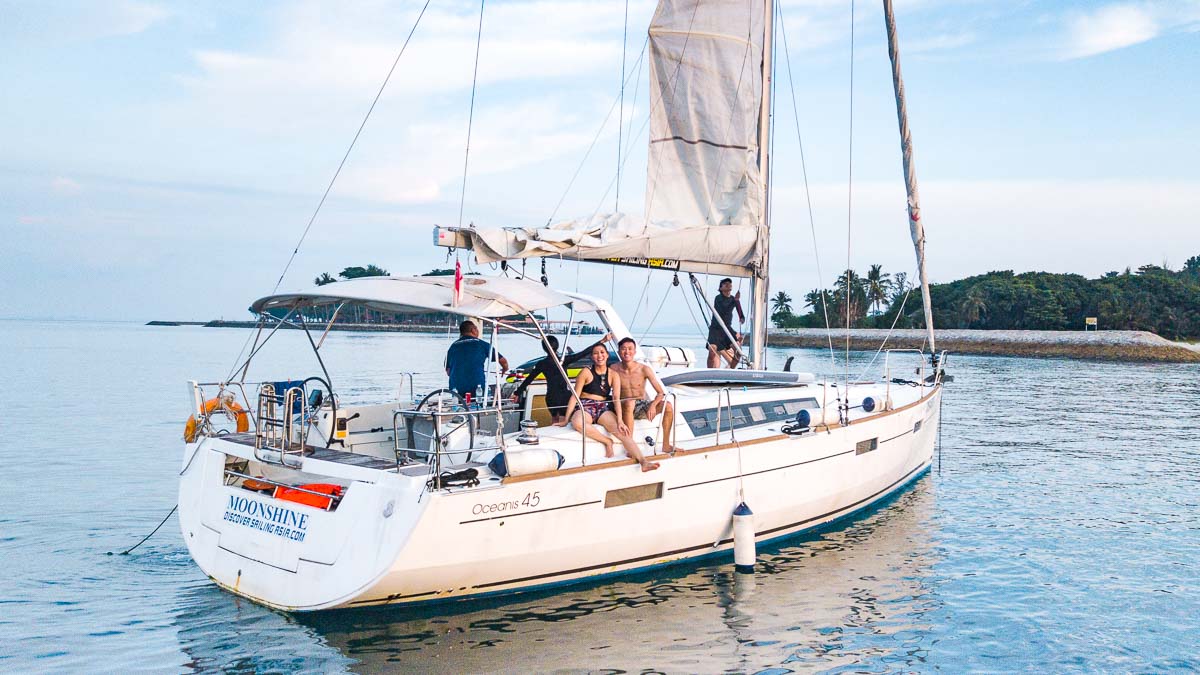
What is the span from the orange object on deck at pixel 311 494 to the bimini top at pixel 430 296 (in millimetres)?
1633

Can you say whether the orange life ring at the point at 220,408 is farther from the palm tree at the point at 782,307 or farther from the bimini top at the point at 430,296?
the palm tree at the point at 782,307

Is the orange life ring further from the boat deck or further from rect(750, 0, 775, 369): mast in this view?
rect(750, 0, 775, 369): mast

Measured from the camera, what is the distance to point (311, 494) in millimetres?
7438

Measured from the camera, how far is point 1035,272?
9262 cm

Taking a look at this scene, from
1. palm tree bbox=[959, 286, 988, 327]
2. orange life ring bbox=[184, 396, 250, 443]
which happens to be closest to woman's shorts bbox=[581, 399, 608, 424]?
orange life ring bbox=[184, 396, 250, 443]

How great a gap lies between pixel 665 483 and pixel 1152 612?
4.89m

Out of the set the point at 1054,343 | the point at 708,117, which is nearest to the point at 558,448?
the point at 708,117

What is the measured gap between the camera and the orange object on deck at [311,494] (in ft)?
24.1

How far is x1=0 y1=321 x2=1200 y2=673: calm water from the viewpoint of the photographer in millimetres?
7281

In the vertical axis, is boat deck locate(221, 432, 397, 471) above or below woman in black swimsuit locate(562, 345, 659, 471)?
below

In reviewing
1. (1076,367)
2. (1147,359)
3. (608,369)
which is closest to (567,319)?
(608,369)

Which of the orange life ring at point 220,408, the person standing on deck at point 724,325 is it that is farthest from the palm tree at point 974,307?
the orange life ring at point 220,408

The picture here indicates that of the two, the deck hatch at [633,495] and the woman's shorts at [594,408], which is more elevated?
the woman's shorts at [594,408]

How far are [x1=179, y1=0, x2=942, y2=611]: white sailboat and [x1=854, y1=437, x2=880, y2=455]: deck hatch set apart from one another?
0.03 meters
